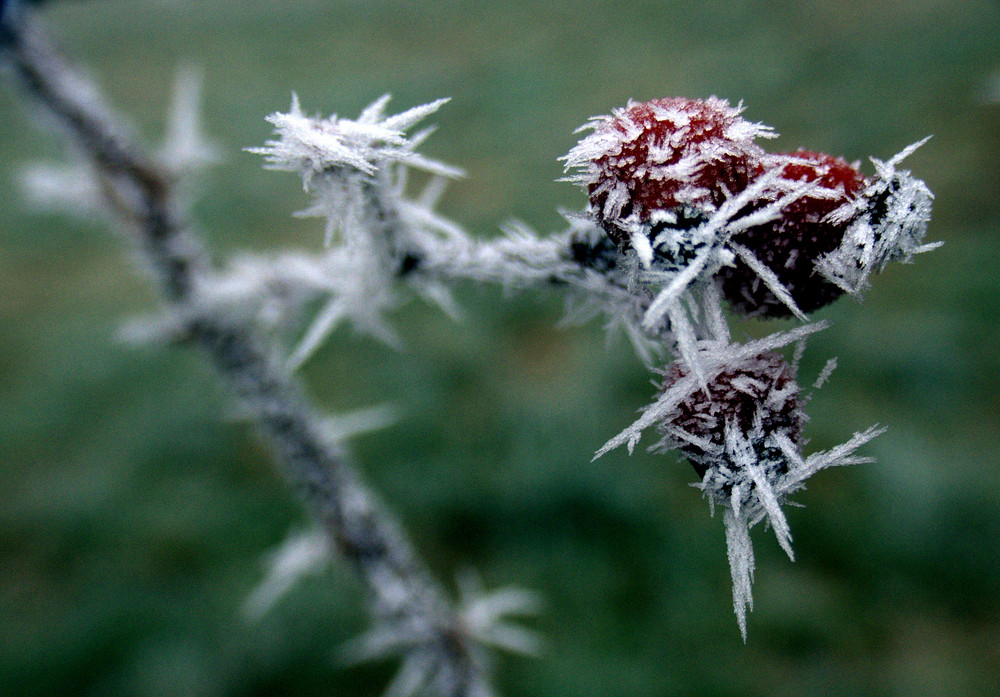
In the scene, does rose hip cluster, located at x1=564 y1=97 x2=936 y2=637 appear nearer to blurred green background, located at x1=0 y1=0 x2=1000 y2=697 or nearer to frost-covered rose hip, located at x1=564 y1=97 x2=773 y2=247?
frost-covered rose hip, located at x1=564 y1=97 x2=773 y2=247

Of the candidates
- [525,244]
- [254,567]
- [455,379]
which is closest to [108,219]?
[525,244]

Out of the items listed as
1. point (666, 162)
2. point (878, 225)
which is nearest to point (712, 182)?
point (666, 162)

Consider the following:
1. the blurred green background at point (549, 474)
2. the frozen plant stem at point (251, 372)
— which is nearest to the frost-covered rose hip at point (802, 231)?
the blurred green background at point (549, 474)

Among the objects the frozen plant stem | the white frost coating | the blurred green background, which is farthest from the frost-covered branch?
the blurred green background

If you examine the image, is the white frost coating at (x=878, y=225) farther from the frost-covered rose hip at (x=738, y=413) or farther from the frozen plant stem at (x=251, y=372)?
the frozen plant stem at (x=251, y=372)

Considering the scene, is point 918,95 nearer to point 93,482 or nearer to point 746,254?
point 746,254

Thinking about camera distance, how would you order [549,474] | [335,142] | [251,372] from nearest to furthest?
1. [335,142]
2. [251,372]
3. [549,474]

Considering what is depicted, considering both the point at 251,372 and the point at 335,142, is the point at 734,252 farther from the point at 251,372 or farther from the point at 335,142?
the point at 251,372
